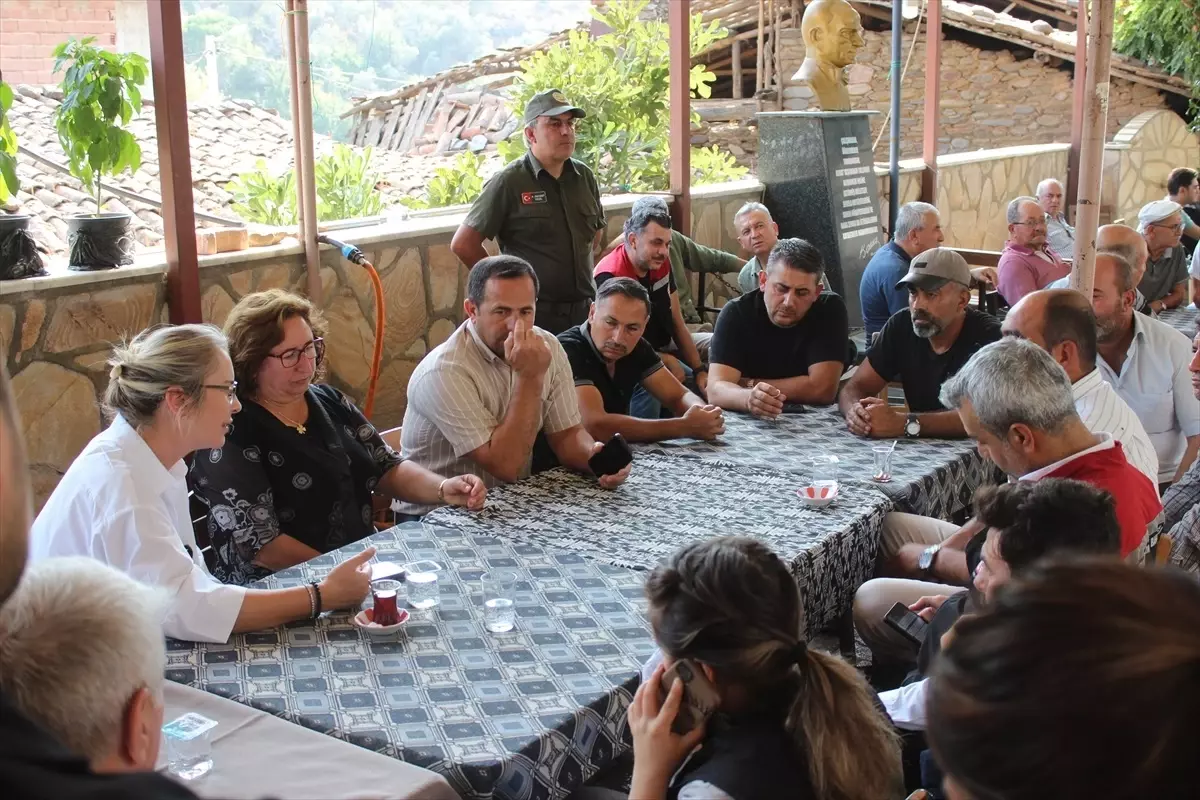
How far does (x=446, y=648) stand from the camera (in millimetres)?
2420

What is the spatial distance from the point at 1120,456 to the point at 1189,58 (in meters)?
12.6

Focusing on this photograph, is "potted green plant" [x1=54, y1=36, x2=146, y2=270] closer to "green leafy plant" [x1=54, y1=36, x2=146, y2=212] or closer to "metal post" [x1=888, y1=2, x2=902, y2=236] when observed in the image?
"green leafy plant" [x1=54, y1=36, x2=146, y2=212]

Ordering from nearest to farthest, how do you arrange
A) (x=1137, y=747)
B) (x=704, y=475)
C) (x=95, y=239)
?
(x=1137, y=747) → (x=704, y=475) → (x=95, y=239)

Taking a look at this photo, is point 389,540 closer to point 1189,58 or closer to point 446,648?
point 446,648

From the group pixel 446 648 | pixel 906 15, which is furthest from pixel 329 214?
pixel 906 15

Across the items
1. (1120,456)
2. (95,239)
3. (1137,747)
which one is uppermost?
(95,239)

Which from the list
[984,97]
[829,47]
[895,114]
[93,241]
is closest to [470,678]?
[93,241]

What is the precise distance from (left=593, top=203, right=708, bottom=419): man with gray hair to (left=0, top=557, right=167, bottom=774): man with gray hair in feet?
13.8

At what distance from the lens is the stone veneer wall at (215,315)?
4328mm

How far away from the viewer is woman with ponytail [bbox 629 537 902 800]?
1.75 meters

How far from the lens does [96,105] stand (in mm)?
4500

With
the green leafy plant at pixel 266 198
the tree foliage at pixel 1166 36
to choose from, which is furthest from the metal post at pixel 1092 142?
the tree foliage at pixel 1166 36

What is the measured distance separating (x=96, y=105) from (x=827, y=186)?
473cm

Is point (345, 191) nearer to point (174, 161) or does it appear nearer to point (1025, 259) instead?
point (174, 161)
